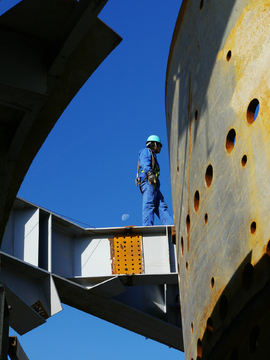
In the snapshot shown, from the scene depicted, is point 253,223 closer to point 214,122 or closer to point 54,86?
point 214,122

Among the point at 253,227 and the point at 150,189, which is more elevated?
the point at 150,189

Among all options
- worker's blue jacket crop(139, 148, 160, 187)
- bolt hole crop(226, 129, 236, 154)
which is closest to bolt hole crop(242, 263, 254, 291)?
bolt hole crop(226, 129, 236, 154)

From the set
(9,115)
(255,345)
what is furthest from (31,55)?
(255,345)

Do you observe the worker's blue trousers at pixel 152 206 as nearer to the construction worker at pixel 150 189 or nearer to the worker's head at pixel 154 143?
the construction worker at pixel 150 189

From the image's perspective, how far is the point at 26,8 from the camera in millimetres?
4270

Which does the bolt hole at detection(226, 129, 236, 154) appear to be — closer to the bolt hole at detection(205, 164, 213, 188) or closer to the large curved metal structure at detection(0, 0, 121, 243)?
the bolt hole at detection(205, 164, 213, 188)

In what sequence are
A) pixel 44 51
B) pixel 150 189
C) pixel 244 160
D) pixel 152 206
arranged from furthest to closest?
pixel 150 189 < pixel 152 206 < pixel 244 160 < pixel 44 51

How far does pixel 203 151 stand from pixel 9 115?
7.84 feet

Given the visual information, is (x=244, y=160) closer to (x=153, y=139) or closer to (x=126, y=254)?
(x=126, y=254)

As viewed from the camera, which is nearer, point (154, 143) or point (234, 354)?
point (234, 354)

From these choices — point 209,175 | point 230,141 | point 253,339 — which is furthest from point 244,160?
point 253,339

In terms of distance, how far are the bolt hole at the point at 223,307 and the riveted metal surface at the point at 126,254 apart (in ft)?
20.8

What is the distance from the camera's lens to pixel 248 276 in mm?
4820

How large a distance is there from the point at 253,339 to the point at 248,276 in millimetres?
573
